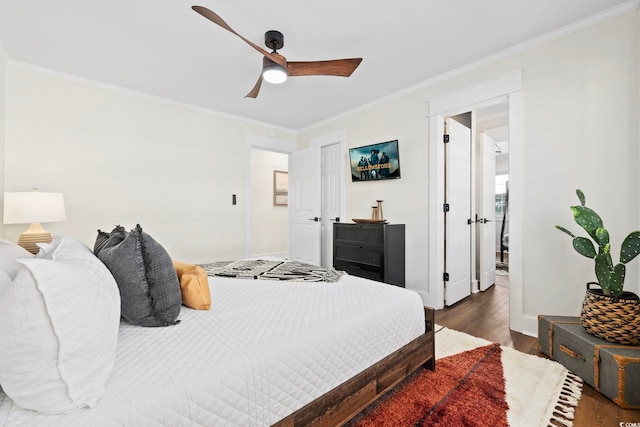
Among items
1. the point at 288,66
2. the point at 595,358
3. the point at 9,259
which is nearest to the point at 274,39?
the point at 288,66

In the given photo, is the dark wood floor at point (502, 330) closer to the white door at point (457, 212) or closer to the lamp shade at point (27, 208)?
the white door at point (457, 212)

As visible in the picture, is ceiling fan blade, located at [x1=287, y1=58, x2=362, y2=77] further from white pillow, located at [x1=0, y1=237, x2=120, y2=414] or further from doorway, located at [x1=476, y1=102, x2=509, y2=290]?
doorway, located at [x1=476, y1=102, x2=509, y2=290]

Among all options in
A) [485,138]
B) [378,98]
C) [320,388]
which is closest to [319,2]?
[378,98]

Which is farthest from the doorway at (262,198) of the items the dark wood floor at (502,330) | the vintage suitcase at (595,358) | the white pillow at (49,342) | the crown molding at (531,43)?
the white pillow at (49,342)

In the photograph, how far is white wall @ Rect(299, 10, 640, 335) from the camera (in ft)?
6.73

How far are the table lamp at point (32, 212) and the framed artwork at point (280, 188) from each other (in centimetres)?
406

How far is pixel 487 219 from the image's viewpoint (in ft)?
13.3

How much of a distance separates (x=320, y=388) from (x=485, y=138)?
412 cm

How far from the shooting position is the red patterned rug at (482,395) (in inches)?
56.5

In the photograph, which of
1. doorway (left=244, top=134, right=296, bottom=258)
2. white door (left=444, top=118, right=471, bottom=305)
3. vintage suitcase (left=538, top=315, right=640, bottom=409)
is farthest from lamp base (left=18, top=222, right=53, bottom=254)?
vintage suitcase (left=538, top=315, right=640, bottom=409)

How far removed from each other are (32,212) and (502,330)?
4.16 m

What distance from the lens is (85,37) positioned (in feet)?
7.71

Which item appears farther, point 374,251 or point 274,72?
point 374,251

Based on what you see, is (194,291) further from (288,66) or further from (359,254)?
(359,254)
